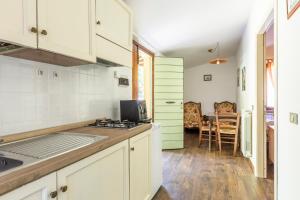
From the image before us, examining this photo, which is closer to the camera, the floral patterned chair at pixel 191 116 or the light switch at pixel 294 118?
the light switch at pixel 294 118

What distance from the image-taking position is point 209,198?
93.8 inches

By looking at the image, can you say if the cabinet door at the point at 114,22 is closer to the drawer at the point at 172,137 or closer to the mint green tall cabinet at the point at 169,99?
the mint green tall cabinet at the point at 169,99

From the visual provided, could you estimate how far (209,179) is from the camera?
2938 mm

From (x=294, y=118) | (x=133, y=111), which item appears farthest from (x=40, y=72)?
(x=294, y=118)

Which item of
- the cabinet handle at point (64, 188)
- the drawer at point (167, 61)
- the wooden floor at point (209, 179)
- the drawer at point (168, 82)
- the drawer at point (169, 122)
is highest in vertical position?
the drawer at point (167, 61)

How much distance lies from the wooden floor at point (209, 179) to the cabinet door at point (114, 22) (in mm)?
1726

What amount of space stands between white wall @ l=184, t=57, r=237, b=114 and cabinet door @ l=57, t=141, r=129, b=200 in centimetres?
581

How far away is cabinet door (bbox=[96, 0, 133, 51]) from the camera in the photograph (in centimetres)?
173

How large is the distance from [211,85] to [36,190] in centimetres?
675

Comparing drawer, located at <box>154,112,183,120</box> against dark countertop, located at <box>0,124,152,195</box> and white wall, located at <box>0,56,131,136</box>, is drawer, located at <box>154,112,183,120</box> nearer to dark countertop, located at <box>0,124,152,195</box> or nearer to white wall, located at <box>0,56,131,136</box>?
white wall, located at <box>0,56,131,136</box>

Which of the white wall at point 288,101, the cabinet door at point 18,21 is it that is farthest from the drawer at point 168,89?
the cabinet door at point 18,21

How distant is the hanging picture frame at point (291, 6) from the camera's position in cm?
146

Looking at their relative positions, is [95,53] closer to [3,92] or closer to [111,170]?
[3,92]

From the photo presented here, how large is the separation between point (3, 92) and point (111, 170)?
80 cm
